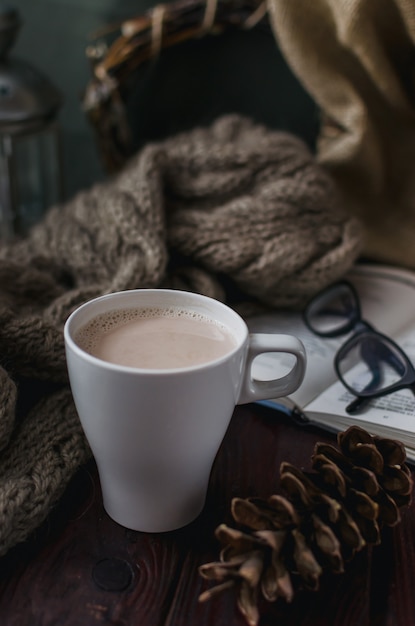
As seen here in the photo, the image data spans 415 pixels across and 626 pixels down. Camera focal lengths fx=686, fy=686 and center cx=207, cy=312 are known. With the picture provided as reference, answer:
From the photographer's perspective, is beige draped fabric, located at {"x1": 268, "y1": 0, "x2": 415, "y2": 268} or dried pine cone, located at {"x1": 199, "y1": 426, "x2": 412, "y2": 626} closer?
dried pine cone, located at {"x1": 199, "y1": 426, "x2": 412, "y2": 626}

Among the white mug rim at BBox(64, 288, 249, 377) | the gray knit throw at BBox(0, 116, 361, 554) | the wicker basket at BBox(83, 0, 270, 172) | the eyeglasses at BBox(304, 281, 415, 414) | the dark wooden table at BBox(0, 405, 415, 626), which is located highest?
the wicker basket at BBox(83, 0, 270, 172)

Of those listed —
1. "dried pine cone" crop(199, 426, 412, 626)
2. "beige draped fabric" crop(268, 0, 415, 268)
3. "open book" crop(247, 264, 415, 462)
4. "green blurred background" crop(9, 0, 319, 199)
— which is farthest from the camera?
"green blurred background" crop(9, 0, 319, 199)

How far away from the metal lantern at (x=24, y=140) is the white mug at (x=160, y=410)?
369mm

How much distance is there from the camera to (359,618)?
0.41m

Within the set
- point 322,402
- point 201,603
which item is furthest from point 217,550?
point 322,402

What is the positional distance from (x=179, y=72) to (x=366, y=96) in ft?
0.80

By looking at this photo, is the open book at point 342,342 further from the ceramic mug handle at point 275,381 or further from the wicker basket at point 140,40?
the wicker basket at point 140,40

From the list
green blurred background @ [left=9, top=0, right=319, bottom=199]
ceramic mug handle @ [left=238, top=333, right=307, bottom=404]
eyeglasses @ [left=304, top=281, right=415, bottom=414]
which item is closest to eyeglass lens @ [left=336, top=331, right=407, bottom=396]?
eyeglasses @ [left=304, top=281, right=415, bottom=414]

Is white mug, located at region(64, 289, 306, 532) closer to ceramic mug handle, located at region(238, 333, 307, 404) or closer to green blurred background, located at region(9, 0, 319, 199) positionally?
ceramic mug handle, located at region(238, 333, 307, 404)

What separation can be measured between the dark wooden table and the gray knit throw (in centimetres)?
13

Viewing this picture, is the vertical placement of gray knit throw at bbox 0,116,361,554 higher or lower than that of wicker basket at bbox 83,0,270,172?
lower

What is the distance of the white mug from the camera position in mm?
395

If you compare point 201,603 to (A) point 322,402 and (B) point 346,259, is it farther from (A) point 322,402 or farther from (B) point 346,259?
(B) point 346,259

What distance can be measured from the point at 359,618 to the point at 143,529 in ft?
0.48
